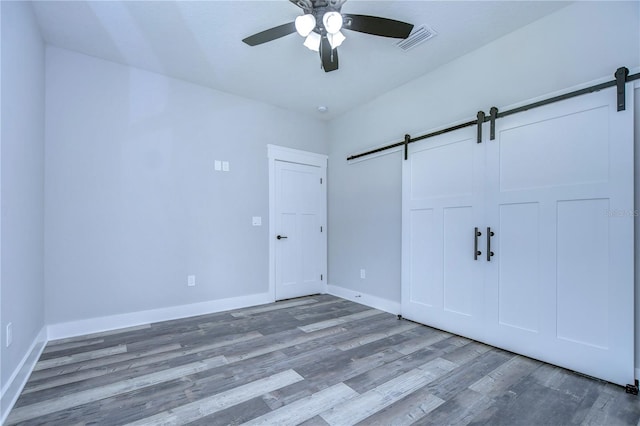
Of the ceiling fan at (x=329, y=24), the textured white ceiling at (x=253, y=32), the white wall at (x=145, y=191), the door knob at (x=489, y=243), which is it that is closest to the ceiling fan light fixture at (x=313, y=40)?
the ceiling fan at (x=329, y=24)

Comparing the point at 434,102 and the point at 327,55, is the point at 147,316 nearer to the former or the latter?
the point at 327,55

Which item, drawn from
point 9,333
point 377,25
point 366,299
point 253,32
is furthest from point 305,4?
point 366,299

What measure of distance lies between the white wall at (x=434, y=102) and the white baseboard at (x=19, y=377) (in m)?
3.28

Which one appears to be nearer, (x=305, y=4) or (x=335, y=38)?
(x=305, y=4)

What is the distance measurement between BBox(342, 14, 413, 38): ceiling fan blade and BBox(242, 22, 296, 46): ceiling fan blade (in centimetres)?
38

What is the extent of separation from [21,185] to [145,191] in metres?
1.15

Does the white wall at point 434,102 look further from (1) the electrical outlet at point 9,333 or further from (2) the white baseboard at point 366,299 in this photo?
(1) the electrical outlet at point 9,333

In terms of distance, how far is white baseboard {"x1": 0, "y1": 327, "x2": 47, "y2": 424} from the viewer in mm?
1670

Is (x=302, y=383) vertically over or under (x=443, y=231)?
under

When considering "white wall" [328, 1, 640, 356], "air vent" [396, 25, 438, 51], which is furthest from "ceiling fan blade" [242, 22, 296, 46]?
"white wall" [328, 1, 640, 356]

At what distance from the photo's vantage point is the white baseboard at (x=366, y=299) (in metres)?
3.58

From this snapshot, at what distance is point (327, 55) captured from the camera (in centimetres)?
234

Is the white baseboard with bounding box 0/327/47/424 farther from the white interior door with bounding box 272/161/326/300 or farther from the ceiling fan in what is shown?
the ceiling fan

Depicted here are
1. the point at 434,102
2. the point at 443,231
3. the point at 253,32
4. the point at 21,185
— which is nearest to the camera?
the point at 21,185
